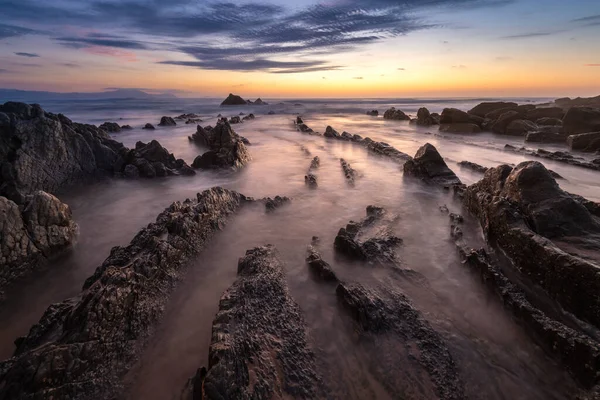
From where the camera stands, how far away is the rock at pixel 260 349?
2.71 m

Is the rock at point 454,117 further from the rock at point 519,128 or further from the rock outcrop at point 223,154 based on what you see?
the rock outcrop at point 223,154

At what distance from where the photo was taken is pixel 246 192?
9.50 m

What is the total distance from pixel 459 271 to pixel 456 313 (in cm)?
114

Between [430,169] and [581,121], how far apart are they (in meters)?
17.0

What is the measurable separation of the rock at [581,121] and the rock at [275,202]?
2167cm

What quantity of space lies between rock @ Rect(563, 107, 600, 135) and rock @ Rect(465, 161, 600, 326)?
19190 millimetres

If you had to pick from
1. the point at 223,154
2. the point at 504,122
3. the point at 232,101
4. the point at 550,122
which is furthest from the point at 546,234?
the point at 232,101

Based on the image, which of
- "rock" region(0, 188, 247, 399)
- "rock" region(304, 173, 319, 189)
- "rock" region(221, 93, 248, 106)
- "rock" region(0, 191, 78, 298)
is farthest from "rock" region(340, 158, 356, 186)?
"rock" region(221, 93, 248, 106)

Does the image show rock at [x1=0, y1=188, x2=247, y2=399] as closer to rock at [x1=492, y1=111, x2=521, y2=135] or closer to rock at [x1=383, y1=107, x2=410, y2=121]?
rock at [x1=492, y1=111, x2=521, y2=135]

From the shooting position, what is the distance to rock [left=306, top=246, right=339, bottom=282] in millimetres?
4645

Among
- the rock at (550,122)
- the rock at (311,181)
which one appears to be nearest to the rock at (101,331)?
the rock at (311,181)

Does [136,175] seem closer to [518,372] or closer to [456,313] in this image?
[456,313]

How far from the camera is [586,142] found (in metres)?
16.5

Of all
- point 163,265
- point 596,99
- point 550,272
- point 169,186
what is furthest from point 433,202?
point 596,99
